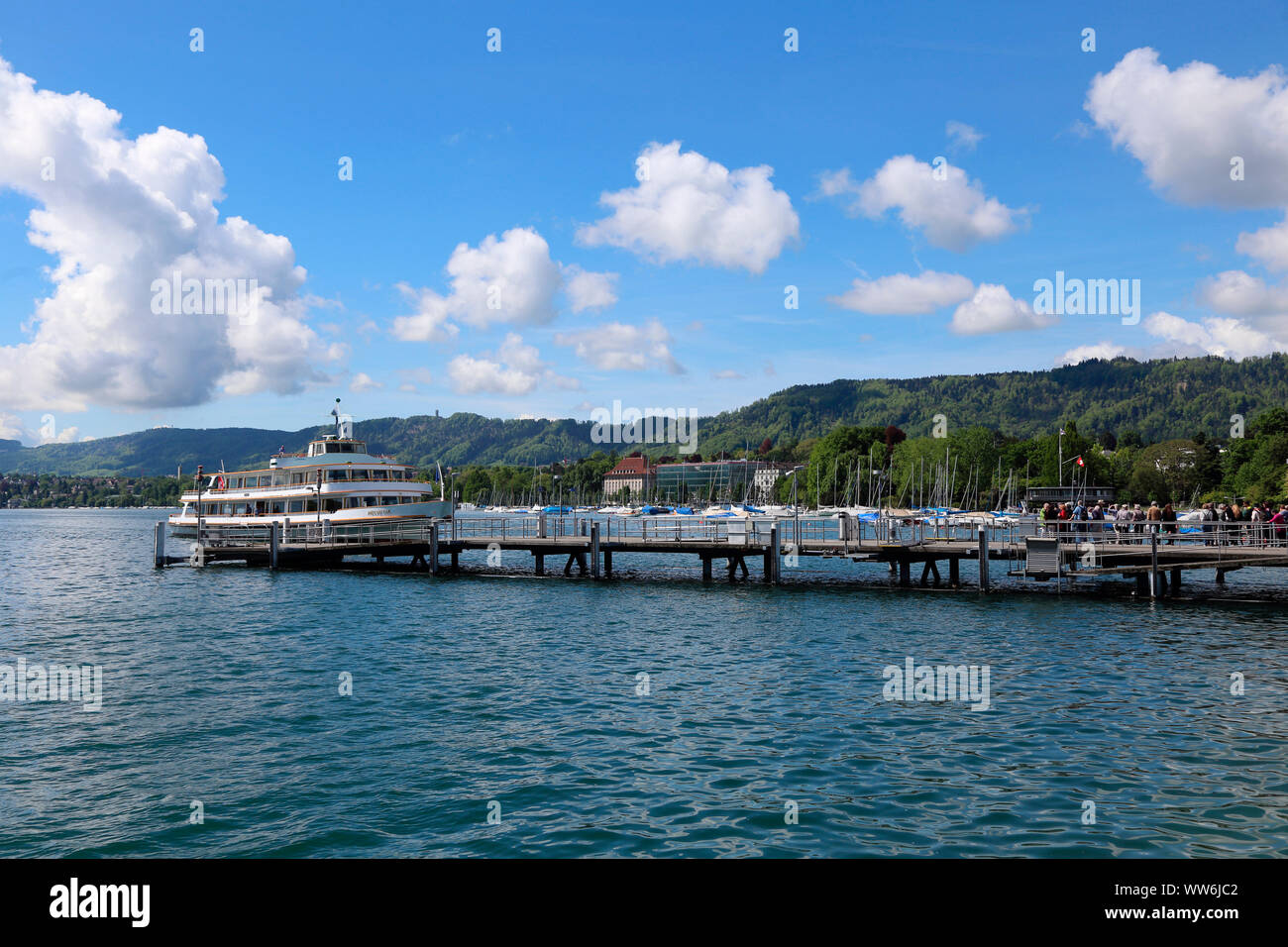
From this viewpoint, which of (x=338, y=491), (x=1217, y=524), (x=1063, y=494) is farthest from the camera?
(x=1063, y=494)

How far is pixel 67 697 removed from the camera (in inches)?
910

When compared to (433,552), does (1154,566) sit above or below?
above

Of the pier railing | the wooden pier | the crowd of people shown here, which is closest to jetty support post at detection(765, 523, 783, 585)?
the wooden pier

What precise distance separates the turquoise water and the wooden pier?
16.2 feet

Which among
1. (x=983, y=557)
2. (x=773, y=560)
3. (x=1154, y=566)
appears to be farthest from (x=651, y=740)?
(x=1154, y=566)

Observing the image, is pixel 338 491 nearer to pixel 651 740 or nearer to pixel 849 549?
pixel 849 549

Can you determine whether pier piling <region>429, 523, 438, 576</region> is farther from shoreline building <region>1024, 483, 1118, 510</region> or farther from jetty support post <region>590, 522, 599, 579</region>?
shoreline building <region>1024, 483, 1118, 510</region>

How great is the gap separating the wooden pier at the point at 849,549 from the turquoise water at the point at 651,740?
16.2 feet

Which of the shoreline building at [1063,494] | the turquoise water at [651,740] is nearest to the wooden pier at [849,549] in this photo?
the turquoise water at [651,740]

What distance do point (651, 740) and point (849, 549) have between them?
32129 millimetres

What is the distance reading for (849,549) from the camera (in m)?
48.4

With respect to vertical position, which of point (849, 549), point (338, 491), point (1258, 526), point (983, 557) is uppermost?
point (338, 491)

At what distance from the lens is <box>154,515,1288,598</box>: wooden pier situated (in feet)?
136

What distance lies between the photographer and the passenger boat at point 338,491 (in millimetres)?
67312
